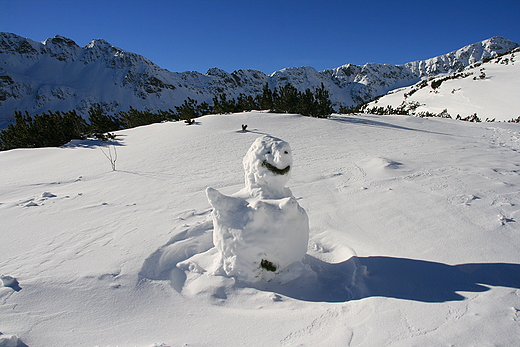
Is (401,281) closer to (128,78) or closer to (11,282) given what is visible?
(11,282)

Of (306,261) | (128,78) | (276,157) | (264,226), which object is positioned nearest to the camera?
(264,226)

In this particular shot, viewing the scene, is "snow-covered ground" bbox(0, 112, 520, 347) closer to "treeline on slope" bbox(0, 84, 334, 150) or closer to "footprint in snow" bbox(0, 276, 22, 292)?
"footprint in snow" bbox(0, 276, 22, 292)

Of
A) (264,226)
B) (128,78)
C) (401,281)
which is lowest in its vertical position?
(401,281)

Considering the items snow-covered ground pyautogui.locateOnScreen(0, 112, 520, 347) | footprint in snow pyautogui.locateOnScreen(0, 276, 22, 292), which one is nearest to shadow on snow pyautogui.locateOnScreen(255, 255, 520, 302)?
snow-covered ground pyautogui.locateOnScreen(0, 112, 520, 347)

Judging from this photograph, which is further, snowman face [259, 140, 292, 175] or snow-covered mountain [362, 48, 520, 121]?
snow-covered mountain [362, 48, 520, 121]

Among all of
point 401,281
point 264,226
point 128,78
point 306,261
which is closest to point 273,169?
point 264,226

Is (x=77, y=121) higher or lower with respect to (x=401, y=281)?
higher

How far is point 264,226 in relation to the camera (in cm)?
252

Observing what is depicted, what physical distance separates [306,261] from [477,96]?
29.9 meters

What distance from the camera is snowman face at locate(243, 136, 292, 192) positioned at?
2682 mm

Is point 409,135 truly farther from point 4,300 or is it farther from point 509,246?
point 4,300

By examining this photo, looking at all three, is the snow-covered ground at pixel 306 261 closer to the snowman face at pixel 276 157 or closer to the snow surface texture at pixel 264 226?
the snow surface texture at pixel 264 226

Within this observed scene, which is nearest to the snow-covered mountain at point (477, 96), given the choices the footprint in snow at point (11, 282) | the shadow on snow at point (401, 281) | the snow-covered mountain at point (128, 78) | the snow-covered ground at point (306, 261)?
the snow-covered ground at point (306, 261)

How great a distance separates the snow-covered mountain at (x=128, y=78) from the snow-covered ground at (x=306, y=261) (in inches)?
2192
